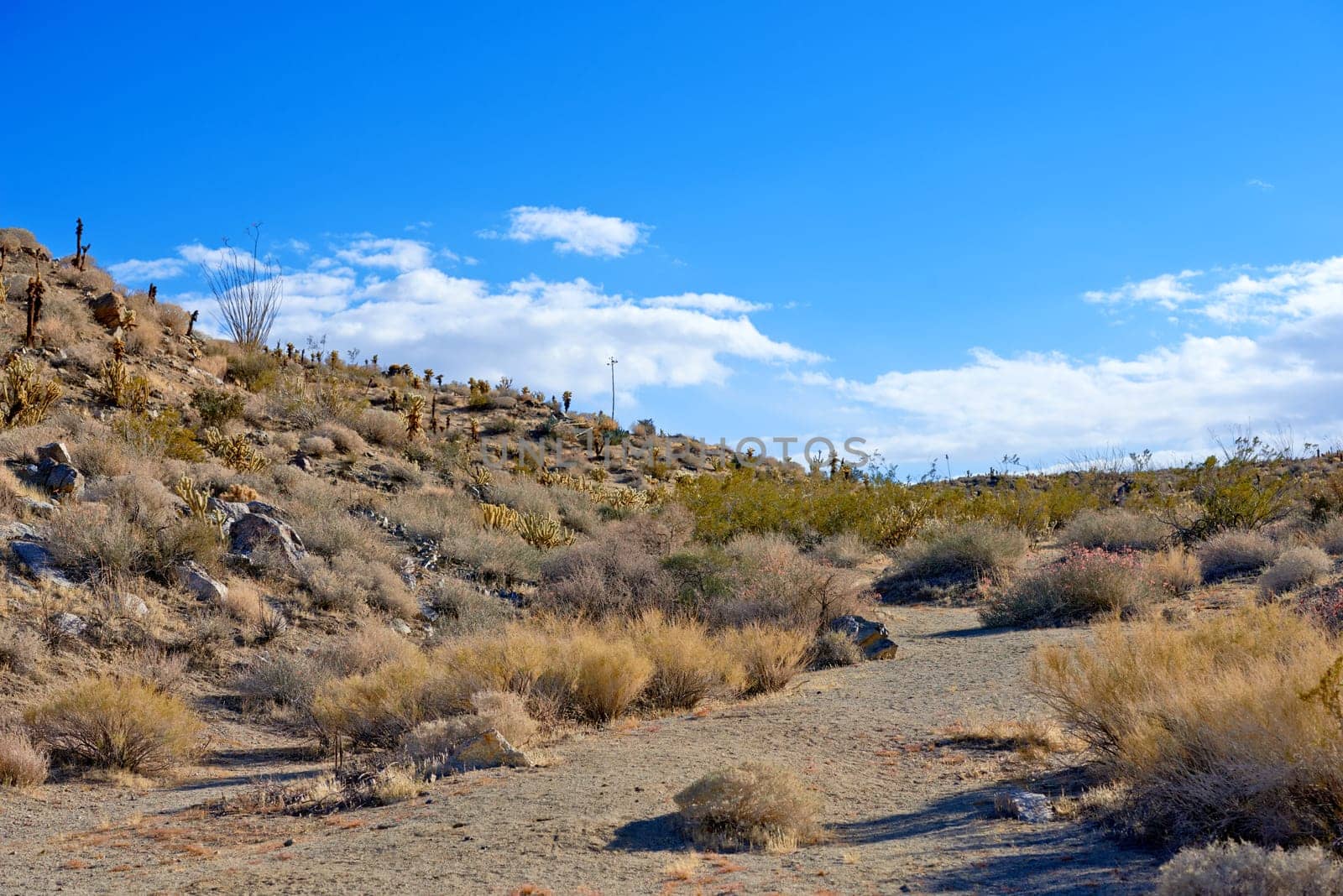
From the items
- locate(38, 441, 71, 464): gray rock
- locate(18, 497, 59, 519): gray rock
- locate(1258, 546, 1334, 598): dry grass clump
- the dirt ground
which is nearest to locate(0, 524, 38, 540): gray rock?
locate(18, 497, 59, 519): gray rock

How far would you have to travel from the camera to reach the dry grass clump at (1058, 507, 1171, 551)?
21.5 metres

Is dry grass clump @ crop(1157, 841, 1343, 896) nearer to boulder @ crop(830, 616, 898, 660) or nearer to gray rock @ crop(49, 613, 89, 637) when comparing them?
boulder @ crop(830, 616, 898, 660)

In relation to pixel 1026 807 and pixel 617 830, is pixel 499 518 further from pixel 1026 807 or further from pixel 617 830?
pixel 1026 807

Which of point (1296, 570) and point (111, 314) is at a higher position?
point (111, 314)

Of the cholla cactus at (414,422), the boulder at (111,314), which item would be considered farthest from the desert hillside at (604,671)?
the cholla cactus at (414,422)

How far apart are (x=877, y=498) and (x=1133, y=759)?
21506mm

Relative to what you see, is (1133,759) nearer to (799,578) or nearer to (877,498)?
(799,578)

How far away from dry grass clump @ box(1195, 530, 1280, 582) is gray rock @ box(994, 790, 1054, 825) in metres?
12.7

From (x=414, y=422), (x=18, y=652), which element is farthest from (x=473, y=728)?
(x=414, y=422)

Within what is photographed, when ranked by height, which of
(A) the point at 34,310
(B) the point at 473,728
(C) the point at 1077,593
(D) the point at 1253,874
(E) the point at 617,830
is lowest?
(E) the point at 617,830

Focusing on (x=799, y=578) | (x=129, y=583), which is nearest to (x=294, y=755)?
(x=129, y=583)

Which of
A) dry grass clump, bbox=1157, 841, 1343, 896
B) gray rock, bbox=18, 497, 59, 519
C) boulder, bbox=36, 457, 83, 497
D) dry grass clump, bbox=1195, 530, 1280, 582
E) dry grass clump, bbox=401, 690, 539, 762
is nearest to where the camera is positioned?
dry grass clump, bbox=1157, 841, 1343, 896

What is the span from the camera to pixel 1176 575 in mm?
16594

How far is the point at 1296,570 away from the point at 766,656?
27.5 ft
